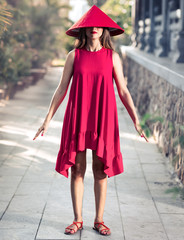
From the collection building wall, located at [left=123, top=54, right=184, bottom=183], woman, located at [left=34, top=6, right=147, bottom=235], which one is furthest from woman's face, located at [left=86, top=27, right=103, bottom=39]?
building wall, located at [left=123, top=54, right=184, bottom=183]

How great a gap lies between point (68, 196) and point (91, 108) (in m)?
1.52

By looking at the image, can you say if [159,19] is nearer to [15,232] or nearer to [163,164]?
[163,164]

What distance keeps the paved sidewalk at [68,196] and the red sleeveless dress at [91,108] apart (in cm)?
66

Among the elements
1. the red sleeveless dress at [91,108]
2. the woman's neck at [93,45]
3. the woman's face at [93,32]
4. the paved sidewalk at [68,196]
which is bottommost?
the paved sidewalk at [68,196]

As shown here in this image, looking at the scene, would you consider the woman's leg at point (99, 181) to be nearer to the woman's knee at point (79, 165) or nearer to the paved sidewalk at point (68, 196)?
the woman's knee at point (79, 165)

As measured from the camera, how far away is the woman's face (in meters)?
3.77

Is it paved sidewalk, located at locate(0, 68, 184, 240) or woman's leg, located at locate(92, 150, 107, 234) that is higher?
woman's leg, located at locate(92, 150, 107, 234)

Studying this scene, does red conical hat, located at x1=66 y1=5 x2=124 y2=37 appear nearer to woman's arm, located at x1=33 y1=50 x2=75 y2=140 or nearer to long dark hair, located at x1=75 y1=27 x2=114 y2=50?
long dark hair, located at x1=75 y1=27 x2=114 y2=50

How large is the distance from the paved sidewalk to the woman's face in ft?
5.10

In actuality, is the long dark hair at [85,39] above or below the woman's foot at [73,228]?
above

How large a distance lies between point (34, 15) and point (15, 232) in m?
15.6

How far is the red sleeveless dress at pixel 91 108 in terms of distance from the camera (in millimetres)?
3787

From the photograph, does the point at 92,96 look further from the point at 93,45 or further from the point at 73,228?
the point at 73,228

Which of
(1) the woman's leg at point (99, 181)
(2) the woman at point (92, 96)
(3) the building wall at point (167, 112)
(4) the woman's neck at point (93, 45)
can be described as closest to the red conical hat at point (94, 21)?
(2) the woman at point (92, 96)
